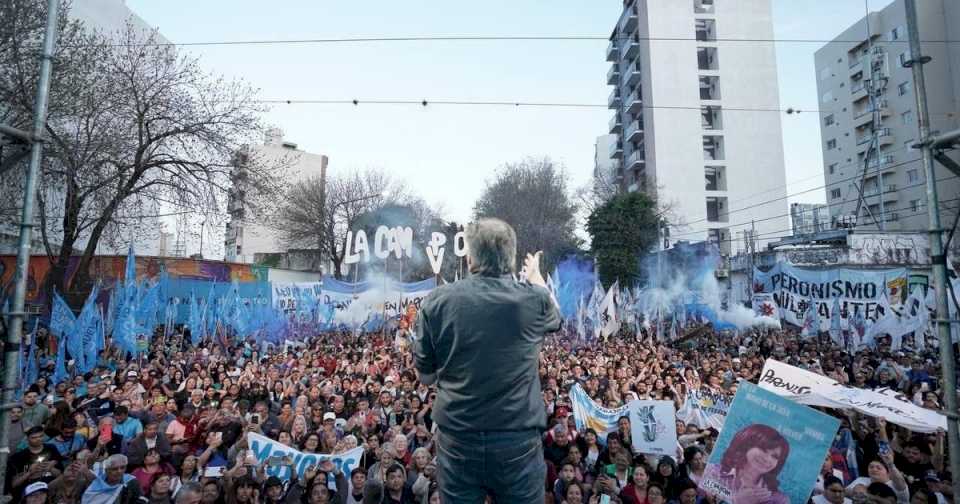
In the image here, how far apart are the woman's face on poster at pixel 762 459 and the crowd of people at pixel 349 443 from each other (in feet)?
0.71

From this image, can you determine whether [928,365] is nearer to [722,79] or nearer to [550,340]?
[550,340]

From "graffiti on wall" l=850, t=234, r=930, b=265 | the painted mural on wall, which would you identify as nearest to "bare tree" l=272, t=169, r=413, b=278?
the painted mural on wall

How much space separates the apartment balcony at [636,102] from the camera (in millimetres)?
51000

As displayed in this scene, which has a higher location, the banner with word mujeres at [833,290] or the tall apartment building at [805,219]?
the tall apartment building at [805,219]

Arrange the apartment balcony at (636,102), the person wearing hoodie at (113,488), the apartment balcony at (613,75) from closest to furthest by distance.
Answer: the person wearing hoodie at (113,488)
the apartment balcony at (636,102)
the apartment balcony at (613,75)

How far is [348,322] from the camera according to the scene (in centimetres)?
2270

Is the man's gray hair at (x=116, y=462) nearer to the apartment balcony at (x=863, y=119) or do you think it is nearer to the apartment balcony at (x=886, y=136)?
the apartment balcony at (x=886, y=136)

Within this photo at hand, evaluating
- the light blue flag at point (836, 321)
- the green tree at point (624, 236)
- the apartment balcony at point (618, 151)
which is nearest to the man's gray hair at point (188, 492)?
the light blue flag at point (836, 321)

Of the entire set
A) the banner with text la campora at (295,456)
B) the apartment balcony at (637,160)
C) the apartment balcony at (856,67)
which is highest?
the apartment balcony at (856,67)

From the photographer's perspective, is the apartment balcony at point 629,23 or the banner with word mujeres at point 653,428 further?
the apartment balcony at point 629,23

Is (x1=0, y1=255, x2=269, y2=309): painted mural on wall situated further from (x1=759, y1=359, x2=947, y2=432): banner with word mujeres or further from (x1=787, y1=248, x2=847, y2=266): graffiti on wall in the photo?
(x1=787, y1=248, x2=847, y2=266): graffiti on wall

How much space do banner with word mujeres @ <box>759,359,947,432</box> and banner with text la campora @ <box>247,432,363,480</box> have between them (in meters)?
5.04

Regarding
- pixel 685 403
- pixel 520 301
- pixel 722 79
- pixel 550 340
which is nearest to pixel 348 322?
pixel 550 340

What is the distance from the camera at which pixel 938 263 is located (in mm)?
4199
